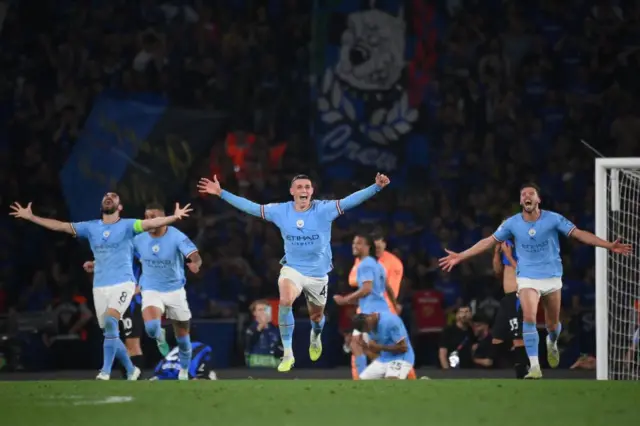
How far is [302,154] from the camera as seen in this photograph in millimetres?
22297

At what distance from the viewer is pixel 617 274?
53.6 feet

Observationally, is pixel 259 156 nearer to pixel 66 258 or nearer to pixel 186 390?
pixel 66 258

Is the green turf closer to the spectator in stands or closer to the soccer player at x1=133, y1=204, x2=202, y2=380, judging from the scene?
the soccer player at x1=133, y1=204, x2=202, y2=380

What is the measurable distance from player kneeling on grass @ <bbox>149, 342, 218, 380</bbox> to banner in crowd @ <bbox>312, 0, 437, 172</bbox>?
626 centimetres

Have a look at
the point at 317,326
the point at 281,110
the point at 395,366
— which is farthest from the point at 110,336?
the point at 281,110

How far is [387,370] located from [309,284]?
2518 millimetres

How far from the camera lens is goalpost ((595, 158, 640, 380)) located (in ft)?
48.6

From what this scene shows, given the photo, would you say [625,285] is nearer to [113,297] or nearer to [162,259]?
[162,259]

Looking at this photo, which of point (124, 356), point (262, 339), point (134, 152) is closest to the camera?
point (124, 356)

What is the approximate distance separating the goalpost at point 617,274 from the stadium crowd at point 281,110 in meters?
3.46

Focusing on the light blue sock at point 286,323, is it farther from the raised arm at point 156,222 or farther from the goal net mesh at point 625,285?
the goal net mesh at point 625,285

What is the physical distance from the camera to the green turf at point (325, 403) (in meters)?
9.84

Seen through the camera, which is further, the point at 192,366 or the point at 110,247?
the point at 192,366

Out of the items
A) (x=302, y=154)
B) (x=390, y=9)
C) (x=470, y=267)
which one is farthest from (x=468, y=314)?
(x=390, y=9)
